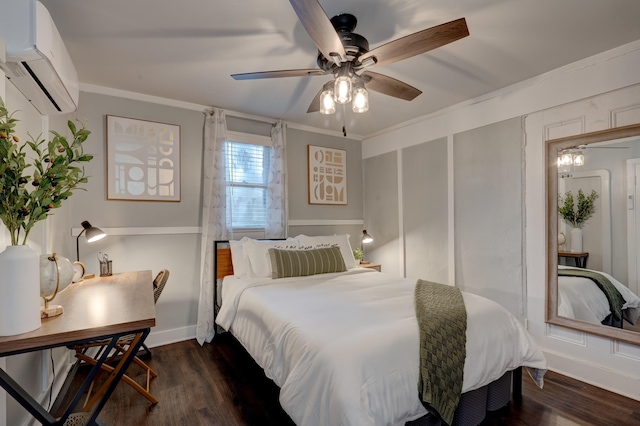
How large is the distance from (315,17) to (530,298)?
288 centimetres

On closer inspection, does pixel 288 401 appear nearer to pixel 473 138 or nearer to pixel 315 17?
pixel 315 17

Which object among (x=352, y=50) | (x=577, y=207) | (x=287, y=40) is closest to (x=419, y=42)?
(x=352, y=50)

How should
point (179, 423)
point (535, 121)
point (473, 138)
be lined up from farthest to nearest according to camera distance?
1. point (473, 138)
2. point (535, 121)
3. point (179, 423)

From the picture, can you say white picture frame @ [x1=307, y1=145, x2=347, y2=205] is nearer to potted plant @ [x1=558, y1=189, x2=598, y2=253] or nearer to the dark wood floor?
the dark wood floor

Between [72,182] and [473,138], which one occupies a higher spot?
[473,138]

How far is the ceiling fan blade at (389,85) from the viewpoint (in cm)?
200

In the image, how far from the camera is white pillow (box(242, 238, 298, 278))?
2.97 meters

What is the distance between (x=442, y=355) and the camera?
158 centimetres

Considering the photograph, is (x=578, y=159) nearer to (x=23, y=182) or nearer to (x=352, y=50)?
(x=352, y=50)

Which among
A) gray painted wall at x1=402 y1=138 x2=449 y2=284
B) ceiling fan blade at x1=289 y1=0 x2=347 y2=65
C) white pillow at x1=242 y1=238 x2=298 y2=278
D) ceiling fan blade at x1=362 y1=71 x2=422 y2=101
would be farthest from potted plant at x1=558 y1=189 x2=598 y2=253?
white pillow at x1=242 y1=238 x2=298 y2=278

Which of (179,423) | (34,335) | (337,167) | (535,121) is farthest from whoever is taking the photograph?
(337,167)

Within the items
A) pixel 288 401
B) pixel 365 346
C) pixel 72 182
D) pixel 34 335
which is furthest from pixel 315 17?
pixel 288 401

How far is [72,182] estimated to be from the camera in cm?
134

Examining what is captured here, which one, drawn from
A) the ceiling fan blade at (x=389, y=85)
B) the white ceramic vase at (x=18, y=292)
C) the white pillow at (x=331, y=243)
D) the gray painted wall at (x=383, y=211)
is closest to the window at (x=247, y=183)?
the white pillow at (x=331, y=243)
